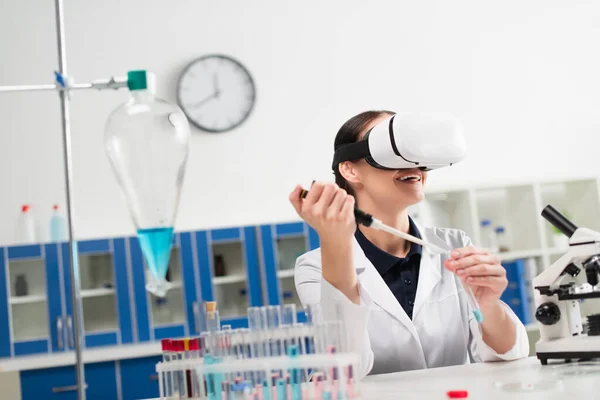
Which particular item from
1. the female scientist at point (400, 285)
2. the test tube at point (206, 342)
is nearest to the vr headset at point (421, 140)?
the female scientist at point (400, 285)

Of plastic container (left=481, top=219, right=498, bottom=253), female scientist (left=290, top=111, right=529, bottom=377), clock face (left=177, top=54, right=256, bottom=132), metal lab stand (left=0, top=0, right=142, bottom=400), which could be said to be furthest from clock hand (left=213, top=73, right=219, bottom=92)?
metal lab stand (left=0, top=0, right=142, bottom=400)

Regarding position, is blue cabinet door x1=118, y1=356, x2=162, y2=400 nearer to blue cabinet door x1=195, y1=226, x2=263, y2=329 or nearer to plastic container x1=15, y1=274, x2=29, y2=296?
blue cabinet door x1=195, y1=226, x2=263, y2=329

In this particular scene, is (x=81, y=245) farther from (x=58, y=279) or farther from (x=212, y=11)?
(x=212, y=11)

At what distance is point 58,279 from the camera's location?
4.22 m

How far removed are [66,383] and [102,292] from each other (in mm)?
535

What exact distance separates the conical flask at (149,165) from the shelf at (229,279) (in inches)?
128

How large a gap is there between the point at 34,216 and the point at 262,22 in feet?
6.25

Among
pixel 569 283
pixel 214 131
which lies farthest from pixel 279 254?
pixel 569 283

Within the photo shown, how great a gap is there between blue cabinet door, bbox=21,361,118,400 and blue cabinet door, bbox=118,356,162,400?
0.16 ft

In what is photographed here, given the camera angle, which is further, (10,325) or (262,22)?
(262,22)

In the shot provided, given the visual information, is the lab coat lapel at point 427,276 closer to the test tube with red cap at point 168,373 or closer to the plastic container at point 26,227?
the test tube with red cap at point 168,373

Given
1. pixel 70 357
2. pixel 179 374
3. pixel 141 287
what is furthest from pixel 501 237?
pixel 179 374

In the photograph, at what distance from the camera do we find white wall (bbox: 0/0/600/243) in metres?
4.71

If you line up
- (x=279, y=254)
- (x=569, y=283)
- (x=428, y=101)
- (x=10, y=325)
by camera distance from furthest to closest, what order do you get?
1. (x=428, y=101)
2. (x=279, y=254)
3. (x=10, y=325)
4. (x=569, y=283)
